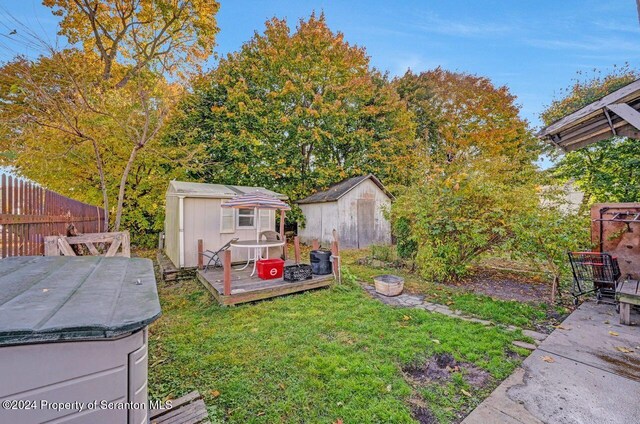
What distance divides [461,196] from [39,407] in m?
7.33

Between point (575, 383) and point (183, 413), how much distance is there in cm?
382

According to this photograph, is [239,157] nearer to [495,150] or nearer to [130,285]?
[130,285]

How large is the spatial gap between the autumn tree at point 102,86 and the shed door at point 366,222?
9.46 metres

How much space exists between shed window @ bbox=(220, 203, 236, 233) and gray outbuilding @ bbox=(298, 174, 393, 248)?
5.46 m

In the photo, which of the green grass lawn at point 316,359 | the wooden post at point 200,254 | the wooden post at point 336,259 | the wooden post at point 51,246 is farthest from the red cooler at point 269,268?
the wooden post at point 51,246

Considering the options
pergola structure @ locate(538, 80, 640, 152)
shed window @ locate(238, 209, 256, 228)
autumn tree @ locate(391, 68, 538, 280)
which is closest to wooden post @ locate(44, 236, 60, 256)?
shed window @ locate(238, 209, 256, 228)

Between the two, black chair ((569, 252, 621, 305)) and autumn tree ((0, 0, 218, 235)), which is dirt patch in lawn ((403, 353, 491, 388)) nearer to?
black chair ((569, 252, 621, 305))

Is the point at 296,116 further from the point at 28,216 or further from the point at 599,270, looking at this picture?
the point at 599,270

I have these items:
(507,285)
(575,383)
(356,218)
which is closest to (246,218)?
(356,218)

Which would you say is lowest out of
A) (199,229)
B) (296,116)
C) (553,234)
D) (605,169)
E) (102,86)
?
(553,234)

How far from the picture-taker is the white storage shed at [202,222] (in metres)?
8.16

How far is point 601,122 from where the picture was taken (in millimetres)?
3809

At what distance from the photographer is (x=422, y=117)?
20.6 meters

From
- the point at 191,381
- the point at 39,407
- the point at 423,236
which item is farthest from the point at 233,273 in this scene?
the point at 39,407
